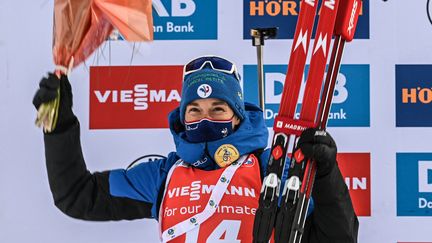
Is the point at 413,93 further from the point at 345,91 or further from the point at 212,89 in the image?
the point at 212,89

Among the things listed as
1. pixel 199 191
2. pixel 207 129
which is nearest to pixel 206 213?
pixel 199 191

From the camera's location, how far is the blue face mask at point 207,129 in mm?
2211

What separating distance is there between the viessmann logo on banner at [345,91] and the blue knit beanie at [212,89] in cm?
50

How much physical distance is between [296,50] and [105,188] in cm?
70

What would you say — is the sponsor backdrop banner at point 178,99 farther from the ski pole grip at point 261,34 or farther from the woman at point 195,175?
the woman at point 195,175

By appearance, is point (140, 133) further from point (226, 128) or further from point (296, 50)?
point (296, 50)

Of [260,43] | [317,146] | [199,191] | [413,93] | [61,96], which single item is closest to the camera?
[317,146]

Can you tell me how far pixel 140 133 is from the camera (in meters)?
2.83

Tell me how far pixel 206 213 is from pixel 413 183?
89 centimetres

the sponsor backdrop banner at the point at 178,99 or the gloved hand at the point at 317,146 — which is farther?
the sponsor backdrop banner at the point at 178,99

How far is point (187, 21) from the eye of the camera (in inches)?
111

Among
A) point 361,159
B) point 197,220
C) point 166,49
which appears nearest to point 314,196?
point 197,220

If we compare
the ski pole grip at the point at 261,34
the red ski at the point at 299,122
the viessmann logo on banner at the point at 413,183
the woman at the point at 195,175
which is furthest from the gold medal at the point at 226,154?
the viessmann logo on banner at the point at 413,183

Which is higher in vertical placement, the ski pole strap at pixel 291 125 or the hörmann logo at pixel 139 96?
the hörmann logo at pixel 139 96
